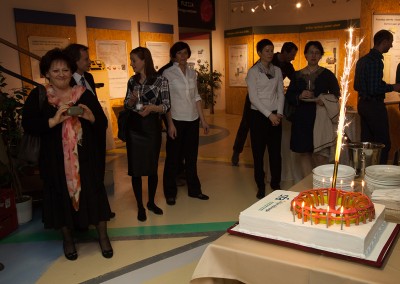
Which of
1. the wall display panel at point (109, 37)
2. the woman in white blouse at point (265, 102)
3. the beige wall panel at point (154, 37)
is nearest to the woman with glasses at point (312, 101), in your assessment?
the woman in white blouse at point (265, 102)

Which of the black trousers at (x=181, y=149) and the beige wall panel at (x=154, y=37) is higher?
the beige wall panel at (x=154, y=37)

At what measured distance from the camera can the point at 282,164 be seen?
4539mm

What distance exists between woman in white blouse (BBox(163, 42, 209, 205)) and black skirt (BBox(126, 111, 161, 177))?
0.98ft

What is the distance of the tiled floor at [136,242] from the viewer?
2.62 meters

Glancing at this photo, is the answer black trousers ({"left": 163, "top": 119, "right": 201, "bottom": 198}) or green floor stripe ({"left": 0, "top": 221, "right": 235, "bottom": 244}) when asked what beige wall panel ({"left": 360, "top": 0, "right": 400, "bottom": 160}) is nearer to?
black trousers ({"left": 163, "top": 119, "right": 201, "bottom": 198})

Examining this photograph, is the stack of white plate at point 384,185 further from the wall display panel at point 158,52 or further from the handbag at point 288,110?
the wall display panel at point 158,52

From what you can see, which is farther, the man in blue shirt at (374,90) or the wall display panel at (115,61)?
the wall display panel at (115,61)

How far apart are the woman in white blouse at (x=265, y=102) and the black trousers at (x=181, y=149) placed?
595mm

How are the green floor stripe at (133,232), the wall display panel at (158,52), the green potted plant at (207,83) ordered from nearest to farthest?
the green floor stripe at (133,232) → the wall display panel at (158,52) → the green potted plant at (207,83)

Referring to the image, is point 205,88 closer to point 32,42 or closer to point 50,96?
point 32,42

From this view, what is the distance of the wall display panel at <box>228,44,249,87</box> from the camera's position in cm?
1083

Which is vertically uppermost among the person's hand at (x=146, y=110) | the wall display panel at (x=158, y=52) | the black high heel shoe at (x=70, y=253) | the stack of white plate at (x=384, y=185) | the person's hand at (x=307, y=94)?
the wall display panel at (x=158, y=52)

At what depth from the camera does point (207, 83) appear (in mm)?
11273

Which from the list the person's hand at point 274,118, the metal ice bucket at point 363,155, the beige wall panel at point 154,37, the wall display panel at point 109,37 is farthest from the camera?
the beige wall panel at point 154,37
